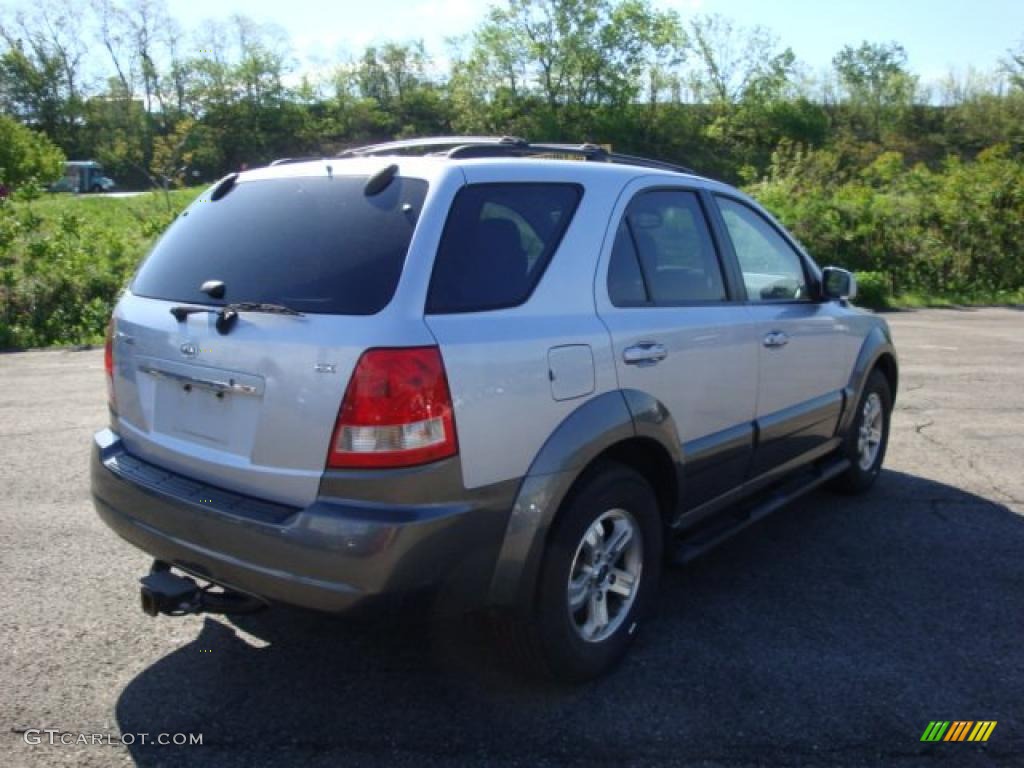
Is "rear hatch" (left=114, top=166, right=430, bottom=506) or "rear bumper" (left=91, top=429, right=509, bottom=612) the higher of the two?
"rear hatch" (left=114, top=166, right=430, bottom=506)

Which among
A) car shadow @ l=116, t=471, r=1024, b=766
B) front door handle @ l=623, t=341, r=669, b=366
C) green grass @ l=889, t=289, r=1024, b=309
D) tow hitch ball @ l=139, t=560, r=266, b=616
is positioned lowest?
car shadow @ l=116, t=471, r=1024, b=766

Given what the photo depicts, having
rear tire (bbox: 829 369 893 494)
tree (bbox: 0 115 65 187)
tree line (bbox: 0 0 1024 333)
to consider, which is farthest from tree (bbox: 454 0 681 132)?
rear tire (bbox: 829 369 893 494)

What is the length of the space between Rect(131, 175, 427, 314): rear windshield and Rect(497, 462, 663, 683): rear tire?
3.39 ft

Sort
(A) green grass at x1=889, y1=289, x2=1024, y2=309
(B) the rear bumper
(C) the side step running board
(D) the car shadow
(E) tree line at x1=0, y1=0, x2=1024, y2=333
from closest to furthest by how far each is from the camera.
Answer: (B) the rear bumper
(D) the car shadow
(C) the side step running board
(A) green grass at x1=889, y1=289, x2=1024, y2=309
(E) tree line at x1=0, y1=0, x2=1024, y2=333

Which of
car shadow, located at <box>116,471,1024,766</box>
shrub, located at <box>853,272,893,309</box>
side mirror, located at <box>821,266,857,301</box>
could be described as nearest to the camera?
car shadow, located at <box>116,471,1024,766</box>

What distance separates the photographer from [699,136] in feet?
234

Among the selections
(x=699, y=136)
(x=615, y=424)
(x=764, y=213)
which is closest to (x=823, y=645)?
(x=615, y=424)

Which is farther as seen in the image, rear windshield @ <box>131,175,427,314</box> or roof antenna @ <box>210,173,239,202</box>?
roof antenna @ <box>210,173,239,202</box>

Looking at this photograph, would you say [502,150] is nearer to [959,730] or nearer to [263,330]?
[263,330]

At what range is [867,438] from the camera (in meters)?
5.52

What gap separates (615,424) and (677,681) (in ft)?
3.27

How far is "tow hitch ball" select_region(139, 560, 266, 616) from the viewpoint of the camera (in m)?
2.90

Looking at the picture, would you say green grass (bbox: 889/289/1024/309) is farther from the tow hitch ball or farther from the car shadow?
the tow hitch ball

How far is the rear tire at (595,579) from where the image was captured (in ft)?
9.81
